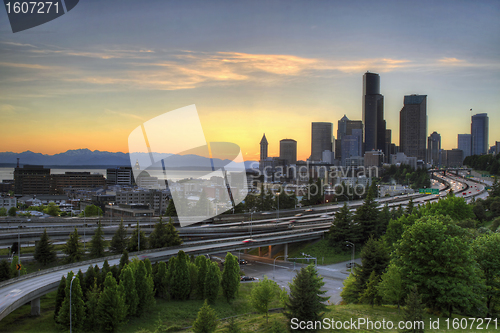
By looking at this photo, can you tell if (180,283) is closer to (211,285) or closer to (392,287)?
(211,285)

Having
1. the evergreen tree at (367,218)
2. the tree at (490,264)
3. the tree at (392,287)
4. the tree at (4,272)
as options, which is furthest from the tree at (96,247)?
the tree at (490,264)

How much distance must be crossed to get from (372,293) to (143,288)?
1575cm

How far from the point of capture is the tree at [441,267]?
1916 centimetres

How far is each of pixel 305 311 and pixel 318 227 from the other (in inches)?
1309

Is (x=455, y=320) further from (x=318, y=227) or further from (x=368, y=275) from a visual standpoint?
(x=318, y=227)

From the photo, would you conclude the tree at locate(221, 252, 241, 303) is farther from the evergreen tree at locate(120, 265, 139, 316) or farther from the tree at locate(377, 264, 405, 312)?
the tree at locate(377, 264, 405, 312)

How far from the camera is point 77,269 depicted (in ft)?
89.2

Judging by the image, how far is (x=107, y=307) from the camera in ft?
70.0

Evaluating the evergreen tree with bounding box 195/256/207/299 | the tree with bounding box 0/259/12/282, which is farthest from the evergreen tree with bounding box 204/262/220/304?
the tree with bounding box 0/259/12/282

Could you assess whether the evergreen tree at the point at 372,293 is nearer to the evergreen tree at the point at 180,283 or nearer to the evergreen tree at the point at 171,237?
the evergreen tree at the point at 180,283

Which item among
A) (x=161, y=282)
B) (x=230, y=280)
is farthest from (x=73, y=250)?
(x=230, y=280)

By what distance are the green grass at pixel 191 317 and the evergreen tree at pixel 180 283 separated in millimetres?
601

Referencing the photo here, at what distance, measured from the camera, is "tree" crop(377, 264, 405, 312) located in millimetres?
20906

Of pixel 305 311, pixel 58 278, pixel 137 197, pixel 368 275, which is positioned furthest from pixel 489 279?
pixel 137 197
